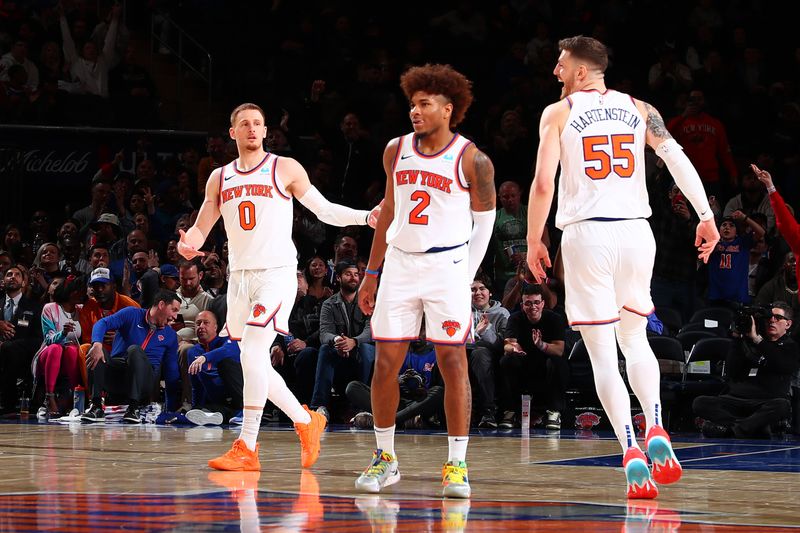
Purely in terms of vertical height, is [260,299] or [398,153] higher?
[398,153]

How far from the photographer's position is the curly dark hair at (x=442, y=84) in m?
7.09

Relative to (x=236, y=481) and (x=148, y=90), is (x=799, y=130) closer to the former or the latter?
(x=148, y=90)

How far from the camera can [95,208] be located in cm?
1725

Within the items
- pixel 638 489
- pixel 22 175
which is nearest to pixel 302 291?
pixel 22 175

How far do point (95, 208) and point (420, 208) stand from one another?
440 inches

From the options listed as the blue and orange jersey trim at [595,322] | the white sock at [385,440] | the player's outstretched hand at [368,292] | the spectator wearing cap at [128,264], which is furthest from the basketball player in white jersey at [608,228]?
the spectator wearing cap at [128,264]

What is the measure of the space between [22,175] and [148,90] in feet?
8.14

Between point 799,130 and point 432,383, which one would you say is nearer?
point 432,383

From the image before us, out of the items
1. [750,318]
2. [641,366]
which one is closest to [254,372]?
[641,366]

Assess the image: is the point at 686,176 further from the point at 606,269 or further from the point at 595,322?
the point at 595,322

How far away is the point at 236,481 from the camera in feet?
23.9

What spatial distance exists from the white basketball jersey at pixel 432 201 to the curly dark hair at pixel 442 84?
27cm

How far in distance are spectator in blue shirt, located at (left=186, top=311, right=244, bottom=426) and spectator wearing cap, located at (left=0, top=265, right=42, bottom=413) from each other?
2.45 m

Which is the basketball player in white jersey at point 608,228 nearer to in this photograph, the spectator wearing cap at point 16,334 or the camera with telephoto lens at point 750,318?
the camera with telephoto lens at point 750,318
